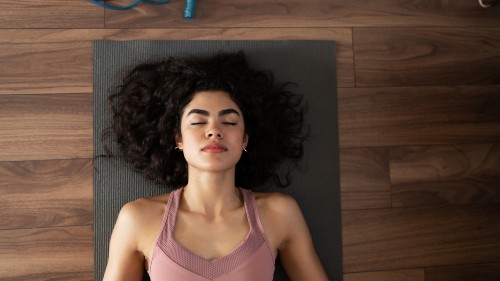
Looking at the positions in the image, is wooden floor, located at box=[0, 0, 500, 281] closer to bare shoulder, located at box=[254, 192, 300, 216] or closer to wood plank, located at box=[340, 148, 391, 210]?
wood plank, located at box=[340, 148, 391, 210]

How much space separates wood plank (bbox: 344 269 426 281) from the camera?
5.00 feet

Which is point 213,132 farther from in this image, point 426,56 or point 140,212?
point 426,56

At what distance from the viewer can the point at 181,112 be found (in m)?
1.31

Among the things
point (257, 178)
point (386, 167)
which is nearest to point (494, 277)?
point (386, 167)

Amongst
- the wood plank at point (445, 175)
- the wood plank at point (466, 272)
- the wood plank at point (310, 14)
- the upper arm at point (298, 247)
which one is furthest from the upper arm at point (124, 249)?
the wood plank at point (466, 272)

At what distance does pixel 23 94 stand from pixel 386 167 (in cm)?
119

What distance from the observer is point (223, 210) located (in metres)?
1.32

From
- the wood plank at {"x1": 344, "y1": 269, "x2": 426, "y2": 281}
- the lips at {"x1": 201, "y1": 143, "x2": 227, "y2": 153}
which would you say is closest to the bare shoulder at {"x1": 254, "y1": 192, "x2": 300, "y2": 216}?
the lips at {"x1": 201, "y1": 143, "x2": 227, "y2": 153}

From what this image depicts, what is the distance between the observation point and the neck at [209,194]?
1.30 metres

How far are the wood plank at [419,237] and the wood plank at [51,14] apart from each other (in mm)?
1042

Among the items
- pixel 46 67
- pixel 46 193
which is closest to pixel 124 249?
pixel 46 193

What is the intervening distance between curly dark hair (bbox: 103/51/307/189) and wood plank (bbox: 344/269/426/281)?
1.27 ft

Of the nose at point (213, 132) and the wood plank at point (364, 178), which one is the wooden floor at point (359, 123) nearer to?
the wood plank at point (364, 178)

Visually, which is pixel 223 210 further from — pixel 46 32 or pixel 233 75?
pixel 46 32
